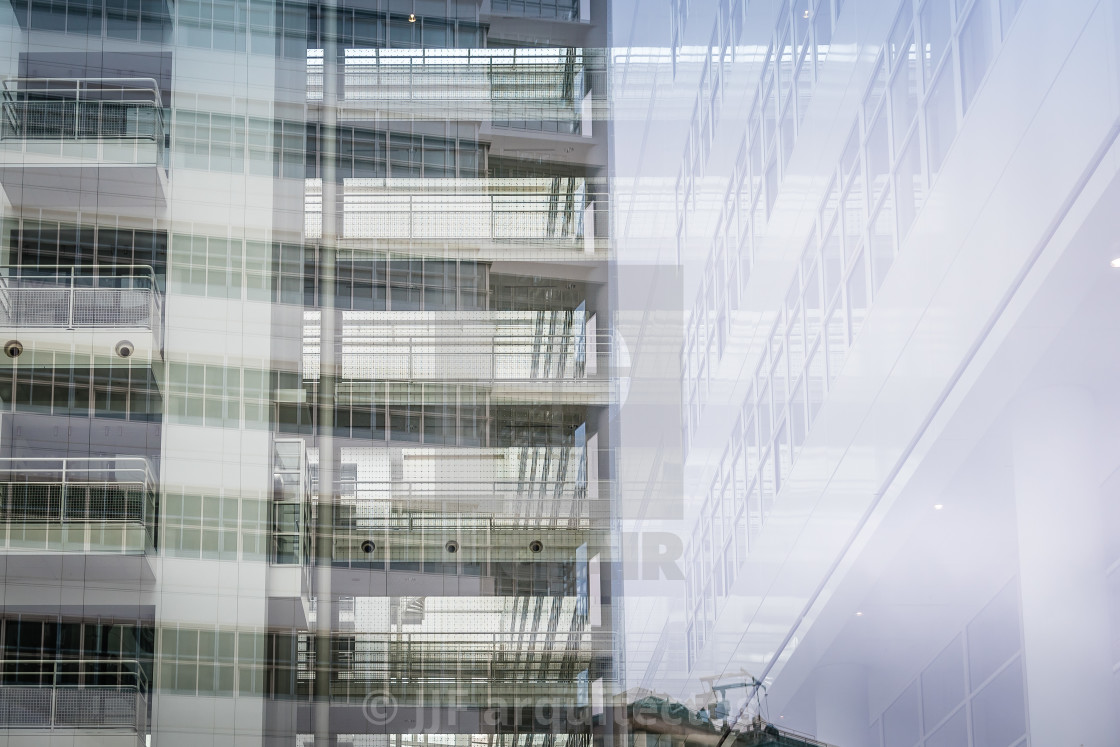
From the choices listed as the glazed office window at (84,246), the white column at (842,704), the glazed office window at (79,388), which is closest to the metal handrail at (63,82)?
the glazed office window at (84,246)

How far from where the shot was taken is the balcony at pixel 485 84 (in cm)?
229

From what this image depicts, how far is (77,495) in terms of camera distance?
80.7 inches

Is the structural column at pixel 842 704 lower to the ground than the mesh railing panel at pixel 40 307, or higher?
lower

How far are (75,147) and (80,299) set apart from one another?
0.32 metres

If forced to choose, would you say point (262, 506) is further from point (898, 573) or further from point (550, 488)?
point (898, 573)

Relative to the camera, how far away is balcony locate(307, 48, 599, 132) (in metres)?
2.29

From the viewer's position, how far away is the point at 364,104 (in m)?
2.27

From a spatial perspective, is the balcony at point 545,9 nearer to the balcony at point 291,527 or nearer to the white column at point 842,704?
the balcony at point 291,527

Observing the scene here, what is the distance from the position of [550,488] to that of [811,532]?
1.05 metres

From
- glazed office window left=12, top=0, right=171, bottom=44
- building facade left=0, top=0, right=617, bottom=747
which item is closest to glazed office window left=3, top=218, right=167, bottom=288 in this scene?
building facade left=0, top=0, right=617, bottom=747

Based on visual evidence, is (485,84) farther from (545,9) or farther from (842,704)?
(842,704)

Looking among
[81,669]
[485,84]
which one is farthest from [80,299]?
[485,84]

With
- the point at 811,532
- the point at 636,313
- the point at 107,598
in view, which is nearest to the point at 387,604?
the point at 107,598

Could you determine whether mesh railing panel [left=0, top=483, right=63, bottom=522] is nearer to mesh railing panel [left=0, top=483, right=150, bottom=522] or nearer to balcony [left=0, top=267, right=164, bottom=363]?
mesh railing panel [left=0, top=483, right=150, bottom=522]
